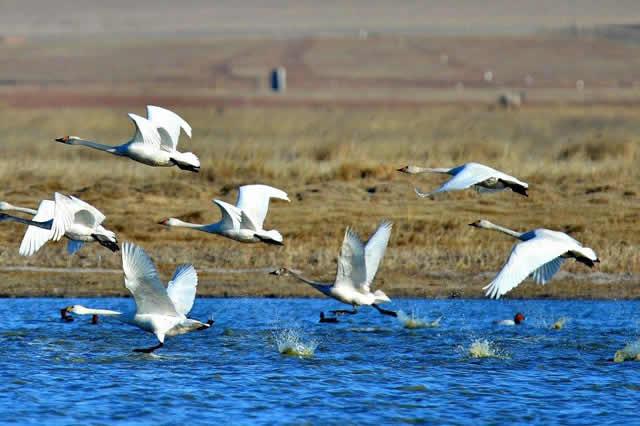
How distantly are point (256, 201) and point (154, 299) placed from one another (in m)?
2.15

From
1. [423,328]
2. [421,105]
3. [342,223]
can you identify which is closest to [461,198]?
[342,223]

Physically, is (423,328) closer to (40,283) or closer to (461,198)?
(40,283)

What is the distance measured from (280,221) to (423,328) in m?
5.62

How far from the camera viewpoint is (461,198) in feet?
75.9

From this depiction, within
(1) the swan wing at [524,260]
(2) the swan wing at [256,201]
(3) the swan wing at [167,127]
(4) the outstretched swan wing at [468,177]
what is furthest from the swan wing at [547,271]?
(3) the swan wing at [167,127]

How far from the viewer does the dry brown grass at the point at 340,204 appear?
18.8 metres

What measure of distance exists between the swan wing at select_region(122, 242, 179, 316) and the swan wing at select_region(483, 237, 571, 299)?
3093mm

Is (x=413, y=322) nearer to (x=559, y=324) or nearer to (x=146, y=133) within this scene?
(x=559, y=324)

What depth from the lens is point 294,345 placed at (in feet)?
48.1

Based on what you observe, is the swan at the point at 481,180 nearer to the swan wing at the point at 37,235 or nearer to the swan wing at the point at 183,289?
the swan wing at the point at 183,289

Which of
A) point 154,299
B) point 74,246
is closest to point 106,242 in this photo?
point 74,246

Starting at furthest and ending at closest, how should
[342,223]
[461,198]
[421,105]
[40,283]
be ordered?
1. [421,105]
2. [461,198]
3. [342,223]
4. [40,283]

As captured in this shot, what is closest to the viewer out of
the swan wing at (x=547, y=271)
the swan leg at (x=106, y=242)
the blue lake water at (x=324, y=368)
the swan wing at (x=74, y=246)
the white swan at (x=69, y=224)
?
the blue lake water at (x=324, y=368)

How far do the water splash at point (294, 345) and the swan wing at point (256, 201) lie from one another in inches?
56.7
